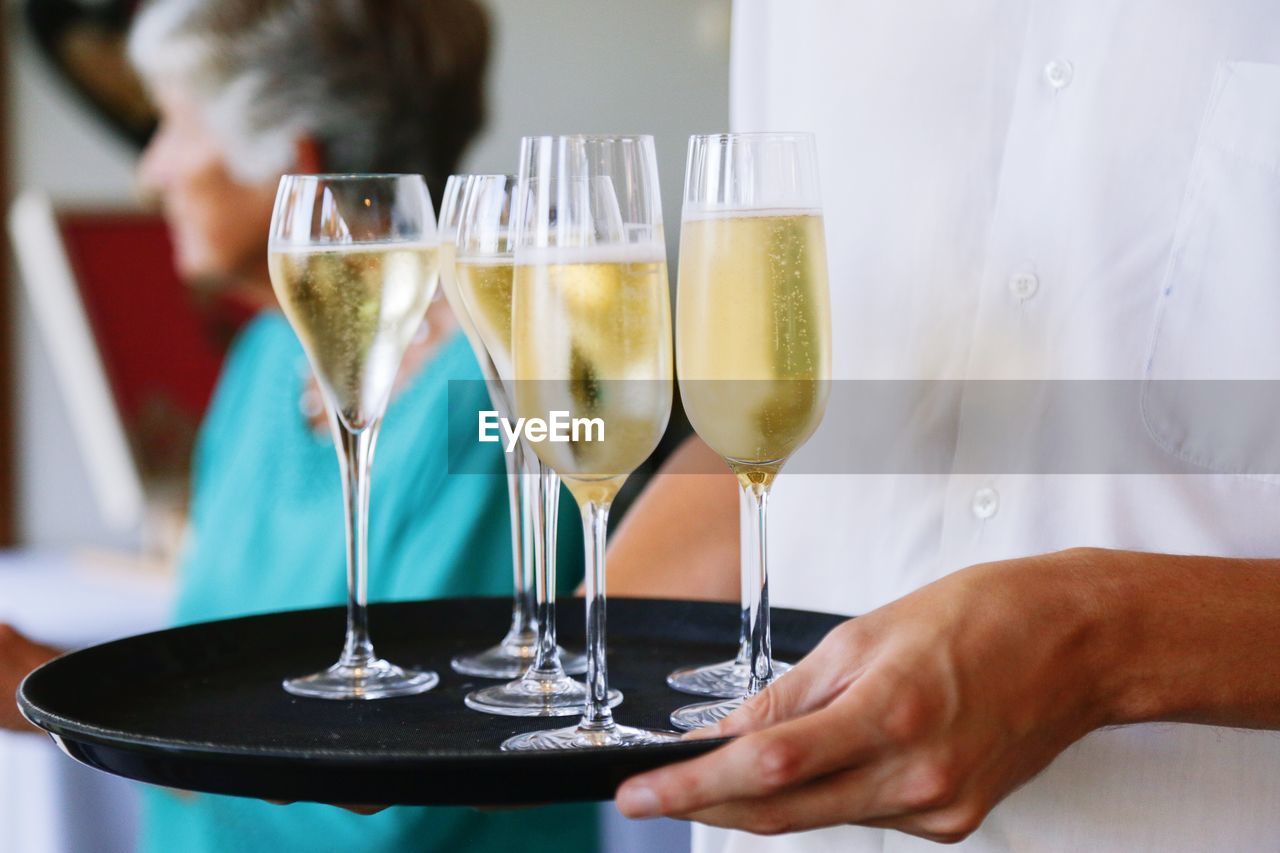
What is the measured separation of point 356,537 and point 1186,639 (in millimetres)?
561

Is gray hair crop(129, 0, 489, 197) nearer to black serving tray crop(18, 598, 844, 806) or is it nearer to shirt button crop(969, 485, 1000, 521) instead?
black serving tray crop(18, 598, 844, 806)

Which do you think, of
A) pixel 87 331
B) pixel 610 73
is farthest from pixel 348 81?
pixel 87 331

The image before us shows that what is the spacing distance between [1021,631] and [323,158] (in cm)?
202

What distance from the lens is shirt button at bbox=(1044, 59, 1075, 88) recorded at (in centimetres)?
104

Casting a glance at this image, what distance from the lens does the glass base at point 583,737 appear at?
0.82 m

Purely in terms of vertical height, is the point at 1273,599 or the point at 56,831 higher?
the point at 1273,599

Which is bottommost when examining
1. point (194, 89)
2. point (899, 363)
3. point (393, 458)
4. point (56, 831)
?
point (56, 831)

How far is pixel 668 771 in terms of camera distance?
2.23 ft

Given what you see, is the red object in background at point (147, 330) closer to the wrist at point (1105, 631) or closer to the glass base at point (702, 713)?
the glass base at point (702, 713)

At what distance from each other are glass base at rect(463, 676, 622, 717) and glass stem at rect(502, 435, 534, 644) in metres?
0.16

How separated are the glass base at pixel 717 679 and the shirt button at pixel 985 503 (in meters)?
0.20

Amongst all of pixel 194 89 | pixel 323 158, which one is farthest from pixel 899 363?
pixel 194 89

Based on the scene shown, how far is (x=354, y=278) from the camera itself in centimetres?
104

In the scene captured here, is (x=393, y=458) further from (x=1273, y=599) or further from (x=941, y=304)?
(x=1273, y=599)
